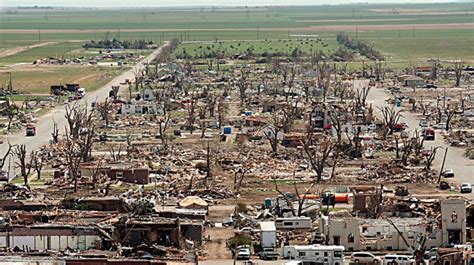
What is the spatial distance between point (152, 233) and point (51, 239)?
2.43 metres

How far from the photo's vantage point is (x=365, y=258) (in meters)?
27.0

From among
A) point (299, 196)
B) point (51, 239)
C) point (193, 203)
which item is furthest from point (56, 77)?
point (51, 239)

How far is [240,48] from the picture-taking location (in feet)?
359

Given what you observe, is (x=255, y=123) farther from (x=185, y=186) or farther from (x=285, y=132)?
(x=185, y=186)

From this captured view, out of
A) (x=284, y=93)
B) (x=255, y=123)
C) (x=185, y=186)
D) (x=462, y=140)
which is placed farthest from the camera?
(x=284, y=93)

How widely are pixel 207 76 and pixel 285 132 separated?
101 feet

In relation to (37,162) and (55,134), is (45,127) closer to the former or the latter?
(55,134)

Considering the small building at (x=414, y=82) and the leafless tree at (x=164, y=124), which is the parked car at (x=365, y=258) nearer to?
the leafless tree at (x=164, y=124)

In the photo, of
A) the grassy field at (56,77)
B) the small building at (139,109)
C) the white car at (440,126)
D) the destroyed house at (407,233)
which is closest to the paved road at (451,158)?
the white car at (440,126)

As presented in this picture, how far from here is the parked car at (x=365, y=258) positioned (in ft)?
87.9

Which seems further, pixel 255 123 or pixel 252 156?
pixel 255 123

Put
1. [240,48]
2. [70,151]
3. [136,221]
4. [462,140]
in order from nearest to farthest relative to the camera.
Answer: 1. [136,221]
2. [70,151]
3. [462,140]
4. [240,48]

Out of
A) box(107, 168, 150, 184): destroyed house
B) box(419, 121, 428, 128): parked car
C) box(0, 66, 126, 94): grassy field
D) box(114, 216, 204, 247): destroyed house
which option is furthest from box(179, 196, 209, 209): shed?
box(0, 66, 126, 94): grassy field

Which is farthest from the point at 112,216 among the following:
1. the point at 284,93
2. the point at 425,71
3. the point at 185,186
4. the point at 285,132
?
the point at 425,71
